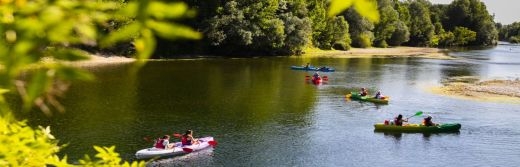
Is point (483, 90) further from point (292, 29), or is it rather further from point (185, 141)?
point (292, 29)

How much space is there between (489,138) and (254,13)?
48.0 metres

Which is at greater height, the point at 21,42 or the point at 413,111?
the point at 21,42

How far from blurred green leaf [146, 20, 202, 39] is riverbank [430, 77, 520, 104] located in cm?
4740

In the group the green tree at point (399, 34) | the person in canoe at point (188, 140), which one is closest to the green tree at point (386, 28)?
the green tree at point (399, 34)

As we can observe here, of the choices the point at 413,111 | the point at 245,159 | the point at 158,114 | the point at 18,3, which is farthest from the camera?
the point at 413,111

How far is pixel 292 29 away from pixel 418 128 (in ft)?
157

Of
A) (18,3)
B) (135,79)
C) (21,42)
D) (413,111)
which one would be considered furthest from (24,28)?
(135,79)

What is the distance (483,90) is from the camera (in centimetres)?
5097

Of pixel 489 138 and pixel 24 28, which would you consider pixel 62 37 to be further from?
pixel 489 138

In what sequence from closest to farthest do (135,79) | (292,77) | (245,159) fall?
(245,159), (135,79), (292,77)

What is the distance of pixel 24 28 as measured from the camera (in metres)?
1.39

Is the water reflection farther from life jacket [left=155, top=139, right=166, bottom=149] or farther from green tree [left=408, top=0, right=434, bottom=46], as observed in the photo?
green tree [left=408, top=0, right=434, bottom=46]

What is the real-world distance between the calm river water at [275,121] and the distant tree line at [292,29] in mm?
5695

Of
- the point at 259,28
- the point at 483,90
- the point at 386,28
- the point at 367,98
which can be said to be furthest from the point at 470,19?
the point at 367,98
